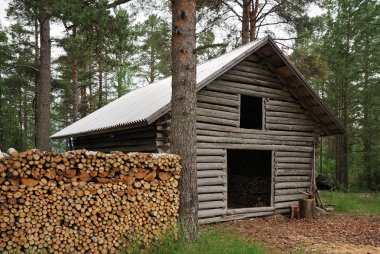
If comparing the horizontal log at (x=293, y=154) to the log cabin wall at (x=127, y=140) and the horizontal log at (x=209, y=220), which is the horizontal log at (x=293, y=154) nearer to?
the horizontal log at (x=209, y=220)

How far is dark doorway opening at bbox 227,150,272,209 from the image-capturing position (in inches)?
595

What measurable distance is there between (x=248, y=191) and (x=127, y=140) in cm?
636

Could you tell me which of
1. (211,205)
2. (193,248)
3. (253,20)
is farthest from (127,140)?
(253,20)

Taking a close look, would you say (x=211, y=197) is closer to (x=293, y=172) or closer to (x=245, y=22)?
(x=293, y=172)

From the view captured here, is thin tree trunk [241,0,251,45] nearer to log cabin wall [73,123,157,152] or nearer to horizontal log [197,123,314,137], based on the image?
horizontal log [197,123,314,137]

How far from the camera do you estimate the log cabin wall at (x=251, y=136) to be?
428 inches

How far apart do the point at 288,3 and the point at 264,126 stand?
9.75 metres

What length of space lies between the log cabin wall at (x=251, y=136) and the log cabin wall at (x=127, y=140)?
4.70ft

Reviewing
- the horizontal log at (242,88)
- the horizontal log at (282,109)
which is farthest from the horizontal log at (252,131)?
the horizontal log at (242,88)

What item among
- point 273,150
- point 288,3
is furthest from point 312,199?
point 288,3

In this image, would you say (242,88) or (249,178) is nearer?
(242,88)

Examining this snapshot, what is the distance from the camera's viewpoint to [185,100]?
7.33m

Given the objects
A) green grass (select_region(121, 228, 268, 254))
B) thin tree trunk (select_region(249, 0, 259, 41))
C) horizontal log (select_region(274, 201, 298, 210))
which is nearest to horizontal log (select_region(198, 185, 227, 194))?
horizontal log (select_region(274, 201, 298, 210))

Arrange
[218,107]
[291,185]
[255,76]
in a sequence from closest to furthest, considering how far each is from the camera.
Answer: [218,107], [255,76], [291,185]
